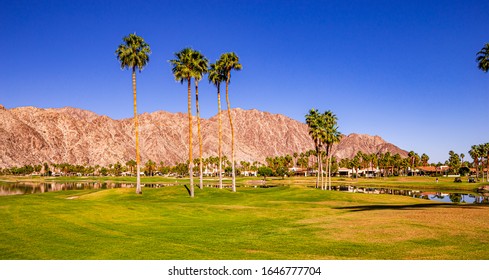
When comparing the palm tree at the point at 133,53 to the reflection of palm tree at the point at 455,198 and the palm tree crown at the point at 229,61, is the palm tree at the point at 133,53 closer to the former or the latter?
the palm tree crown at the point at 229,61

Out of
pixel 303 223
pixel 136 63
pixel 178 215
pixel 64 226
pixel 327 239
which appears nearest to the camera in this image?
pixel 327 239

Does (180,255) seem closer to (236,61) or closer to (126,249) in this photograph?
(126,249)

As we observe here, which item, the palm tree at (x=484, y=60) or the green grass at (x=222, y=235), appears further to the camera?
the palm tree at (x=484, y=60)

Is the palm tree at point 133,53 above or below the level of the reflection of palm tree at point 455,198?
above

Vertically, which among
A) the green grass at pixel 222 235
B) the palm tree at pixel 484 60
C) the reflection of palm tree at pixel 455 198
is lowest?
the reflection of palm tree at pixel 455 198

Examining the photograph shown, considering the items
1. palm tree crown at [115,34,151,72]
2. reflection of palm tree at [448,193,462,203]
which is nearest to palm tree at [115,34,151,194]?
palm tree crown at [115,34,151,72]

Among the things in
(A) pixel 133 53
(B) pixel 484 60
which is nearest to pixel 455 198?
(B) pixel 484 60

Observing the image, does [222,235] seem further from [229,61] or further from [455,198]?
[455,198]

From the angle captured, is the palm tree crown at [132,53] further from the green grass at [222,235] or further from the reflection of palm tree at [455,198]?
the reflection of palm tree at [455,198]

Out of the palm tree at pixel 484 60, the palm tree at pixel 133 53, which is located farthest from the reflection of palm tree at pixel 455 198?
the palm tree at pixel 133 53

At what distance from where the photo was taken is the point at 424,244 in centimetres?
1797

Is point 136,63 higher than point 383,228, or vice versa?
point 136,63

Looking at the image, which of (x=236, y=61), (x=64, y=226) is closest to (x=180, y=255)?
(x=64, y=226)
